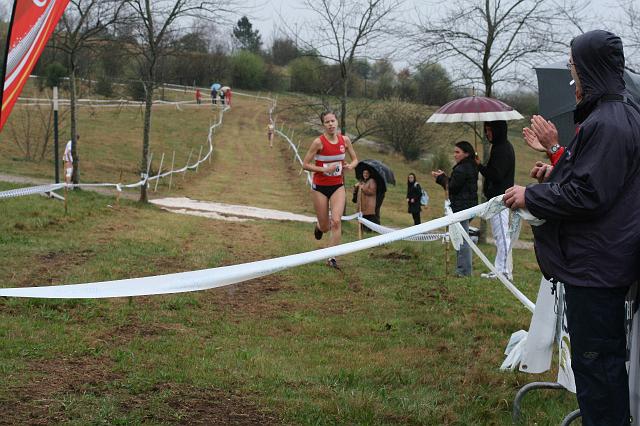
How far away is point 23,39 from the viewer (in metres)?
3.66

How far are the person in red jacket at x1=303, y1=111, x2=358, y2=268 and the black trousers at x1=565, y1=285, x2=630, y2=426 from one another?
21.8 feet

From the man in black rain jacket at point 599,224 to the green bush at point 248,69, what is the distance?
269ft

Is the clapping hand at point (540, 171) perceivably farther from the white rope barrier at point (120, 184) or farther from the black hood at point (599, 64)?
the white rope barrier at point (120, 184)

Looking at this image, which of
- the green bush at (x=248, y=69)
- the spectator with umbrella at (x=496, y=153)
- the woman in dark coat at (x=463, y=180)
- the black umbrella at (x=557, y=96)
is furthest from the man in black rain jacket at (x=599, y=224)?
the green bush at (x=248, y=69)

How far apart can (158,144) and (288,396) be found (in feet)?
121

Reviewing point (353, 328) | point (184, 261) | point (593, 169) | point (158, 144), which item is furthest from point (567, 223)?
point (158, 144)

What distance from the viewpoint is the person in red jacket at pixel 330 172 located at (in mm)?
9898

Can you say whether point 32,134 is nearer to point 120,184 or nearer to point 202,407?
point 120,184

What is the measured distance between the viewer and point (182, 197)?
2275 cm

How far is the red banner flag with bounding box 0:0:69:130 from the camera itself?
11.8 feet

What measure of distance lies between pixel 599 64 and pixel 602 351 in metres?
1.23

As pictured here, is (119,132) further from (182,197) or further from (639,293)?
(639,293)

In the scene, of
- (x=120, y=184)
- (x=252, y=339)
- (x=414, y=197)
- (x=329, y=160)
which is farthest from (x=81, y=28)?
(x=252, y=339)

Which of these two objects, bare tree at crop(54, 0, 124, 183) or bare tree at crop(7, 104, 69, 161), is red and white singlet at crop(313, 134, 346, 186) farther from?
bare tree at crop(7, 104, 69, 161)
